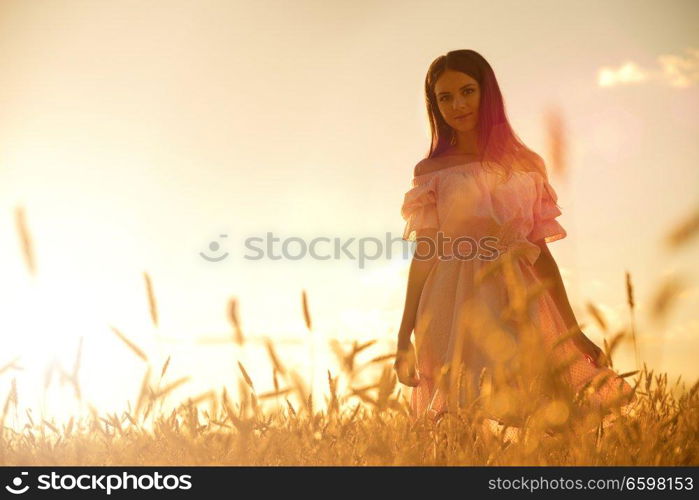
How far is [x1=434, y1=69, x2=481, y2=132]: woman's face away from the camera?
2832 mm

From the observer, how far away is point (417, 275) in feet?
9.20

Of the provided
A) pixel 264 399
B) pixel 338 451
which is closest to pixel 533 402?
pixel 338 451

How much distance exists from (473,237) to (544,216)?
28 cm

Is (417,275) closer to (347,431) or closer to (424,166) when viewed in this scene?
(424,166)

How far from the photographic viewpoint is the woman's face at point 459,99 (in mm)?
2832

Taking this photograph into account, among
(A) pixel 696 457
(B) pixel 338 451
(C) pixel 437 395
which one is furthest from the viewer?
(C) pixel 437 395

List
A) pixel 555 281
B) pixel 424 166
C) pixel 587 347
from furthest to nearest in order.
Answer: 1. pixel 424 166
2. pixel 555 281
3. pixel 587 347

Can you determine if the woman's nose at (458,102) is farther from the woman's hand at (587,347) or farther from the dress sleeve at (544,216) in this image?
the woman's hand at (587,347)

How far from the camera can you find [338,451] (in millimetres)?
1680

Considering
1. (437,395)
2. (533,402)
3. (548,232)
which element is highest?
(548,232)
